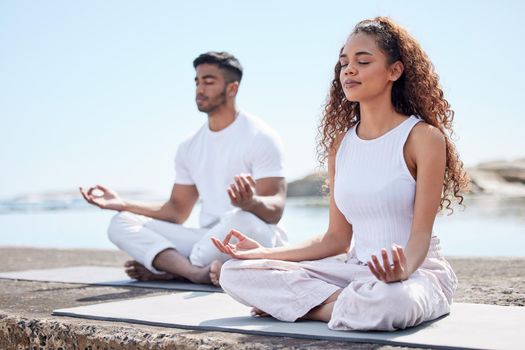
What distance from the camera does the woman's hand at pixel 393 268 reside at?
7.47 feet

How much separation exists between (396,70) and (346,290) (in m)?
0.78

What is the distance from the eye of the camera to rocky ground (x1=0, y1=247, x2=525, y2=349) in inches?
92.4

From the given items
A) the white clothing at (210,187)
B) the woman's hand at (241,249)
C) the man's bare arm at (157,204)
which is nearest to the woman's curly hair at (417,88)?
the woman's hand at (241,249)

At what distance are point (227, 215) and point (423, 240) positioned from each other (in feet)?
5.61

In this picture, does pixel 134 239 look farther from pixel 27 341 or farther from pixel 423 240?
pixel 423 240

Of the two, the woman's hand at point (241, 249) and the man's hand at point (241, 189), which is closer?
the woman's hand at point (241, 249)

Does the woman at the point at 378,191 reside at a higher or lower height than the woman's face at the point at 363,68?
lower

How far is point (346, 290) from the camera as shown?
2.46m

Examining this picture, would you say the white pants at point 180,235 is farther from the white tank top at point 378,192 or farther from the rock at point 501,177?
the rock at point 501,177

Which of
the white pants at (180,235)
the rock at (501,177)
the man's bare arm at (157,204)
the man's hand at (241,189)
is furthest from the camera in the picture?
the rock at (501,177)

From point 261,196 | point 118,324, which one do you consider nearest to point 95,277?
point 261,196

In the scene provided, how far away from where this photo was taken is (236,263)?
108 inches

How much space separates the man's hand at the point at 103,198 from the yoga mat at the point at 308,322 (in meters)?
1.06

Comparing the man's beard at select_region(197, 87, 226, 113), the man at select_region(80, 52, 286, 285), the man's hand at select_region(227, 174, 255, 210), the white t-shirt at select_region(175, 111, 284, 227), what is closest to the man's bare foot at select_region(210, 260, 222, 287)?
the man at select_region(80, 52, 286, 285)
